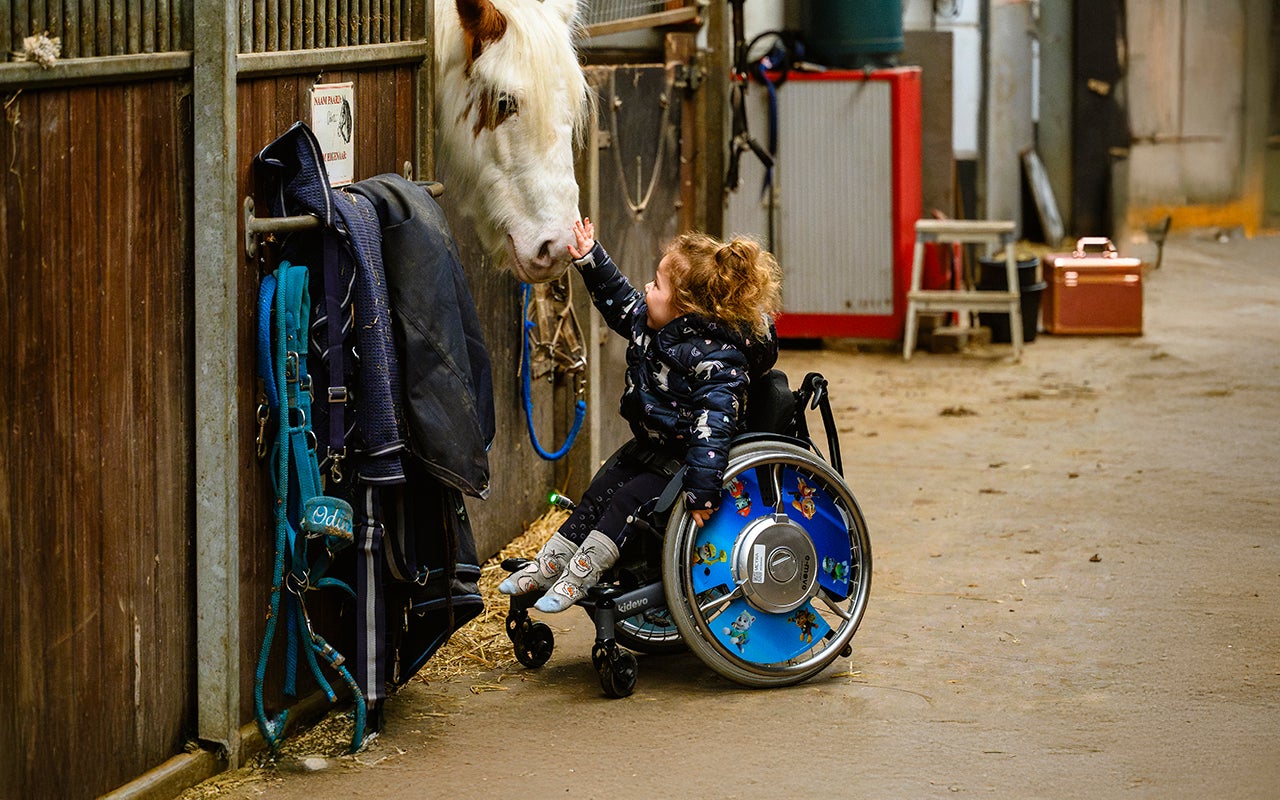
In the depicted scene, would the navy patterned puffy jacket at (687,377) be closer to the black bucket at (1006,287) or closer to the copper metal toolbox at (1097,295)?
the black bucket at (1006,287)

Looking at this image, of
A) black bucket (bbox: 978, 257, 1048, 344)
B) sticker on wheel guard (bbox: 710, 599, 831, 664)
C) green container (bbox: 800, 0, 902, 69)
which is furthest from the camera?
black bucket (bbox: 978, 257, 1048, 344)

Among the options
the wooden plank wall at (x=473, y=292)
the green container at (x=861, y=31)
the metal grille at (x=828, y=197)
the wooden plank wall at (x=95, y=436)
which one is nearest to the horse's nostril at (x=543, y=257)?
the wooden plank wall at (x=473, y=292)

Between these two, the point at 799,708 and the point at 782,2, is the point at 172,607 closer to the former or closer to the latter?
the point at 799,708

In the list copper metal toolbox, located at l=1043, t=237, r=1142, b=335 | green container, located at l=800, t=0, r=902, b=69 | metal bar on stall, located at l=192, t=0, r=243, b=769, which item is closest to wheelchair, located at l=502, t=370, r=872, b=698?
metal bar on stall, located at l=192, t=0, r=243, b=769

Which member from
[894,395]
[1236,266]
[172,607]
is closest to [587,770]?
[172,607]

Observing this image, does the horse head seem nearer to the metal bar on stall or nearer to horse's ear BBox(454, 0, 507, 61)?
horse's ear BBox(454, 0, 507, 61)

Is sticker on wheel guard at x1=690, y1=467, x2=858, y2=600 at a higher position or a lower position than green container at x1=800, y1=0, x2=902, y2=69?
lower

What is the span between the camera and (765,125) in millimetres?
9984

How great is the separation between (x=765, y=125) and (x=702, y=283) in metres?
5.91

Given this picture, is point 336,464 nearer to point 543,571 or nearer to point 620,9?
point 543,571

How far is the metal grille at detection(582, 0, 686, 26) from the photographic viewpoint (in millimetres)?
6590

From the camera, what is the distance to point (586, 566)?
14.1ft

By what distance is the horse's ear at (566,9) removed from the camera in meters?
4.76

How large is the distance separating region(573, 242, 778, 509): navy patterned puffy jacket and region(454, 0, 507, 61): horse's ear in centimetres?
64
